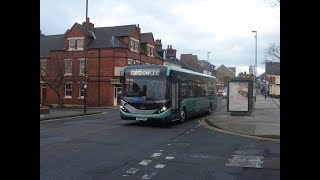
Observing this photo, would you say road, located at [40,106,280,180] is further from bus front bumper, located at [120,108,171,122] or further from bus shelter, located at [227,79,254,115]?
bus shelter, located at [227,79,254,115]

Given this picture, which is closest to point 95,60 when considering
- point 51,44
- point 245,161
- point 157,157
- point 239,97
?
point 51,44

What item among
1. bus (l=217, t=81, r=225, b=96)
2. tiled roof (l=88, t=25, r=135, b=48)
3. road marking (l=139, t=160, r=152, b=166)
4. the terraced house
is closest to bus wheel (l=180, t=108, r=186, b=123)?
road marking (l=139, t=160, r=152, b=166)

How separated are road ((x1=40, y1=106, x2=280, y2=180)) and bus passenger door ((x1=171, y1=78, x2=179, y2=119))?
383 cm

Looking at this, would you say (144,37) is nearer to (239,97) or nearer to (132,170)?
(239,97)

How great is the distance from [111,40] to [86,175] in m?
44.0

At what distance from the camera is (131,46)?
5197 cm

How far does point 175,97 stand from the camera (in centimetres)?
1980

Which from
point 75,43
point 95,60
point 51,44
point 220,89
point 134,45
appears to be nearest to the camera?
point 95,60

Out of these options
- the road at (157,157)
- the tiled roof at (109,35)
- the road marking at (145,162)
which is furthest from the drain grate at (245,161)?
the tiled roof at (109,35)

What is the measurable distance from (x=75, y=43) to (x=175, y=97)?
34.4 m

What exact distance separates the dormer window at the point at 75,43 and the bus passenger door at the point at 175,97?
33207 millimetres

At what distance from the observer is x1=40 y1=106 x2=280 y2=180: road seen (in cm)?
808
